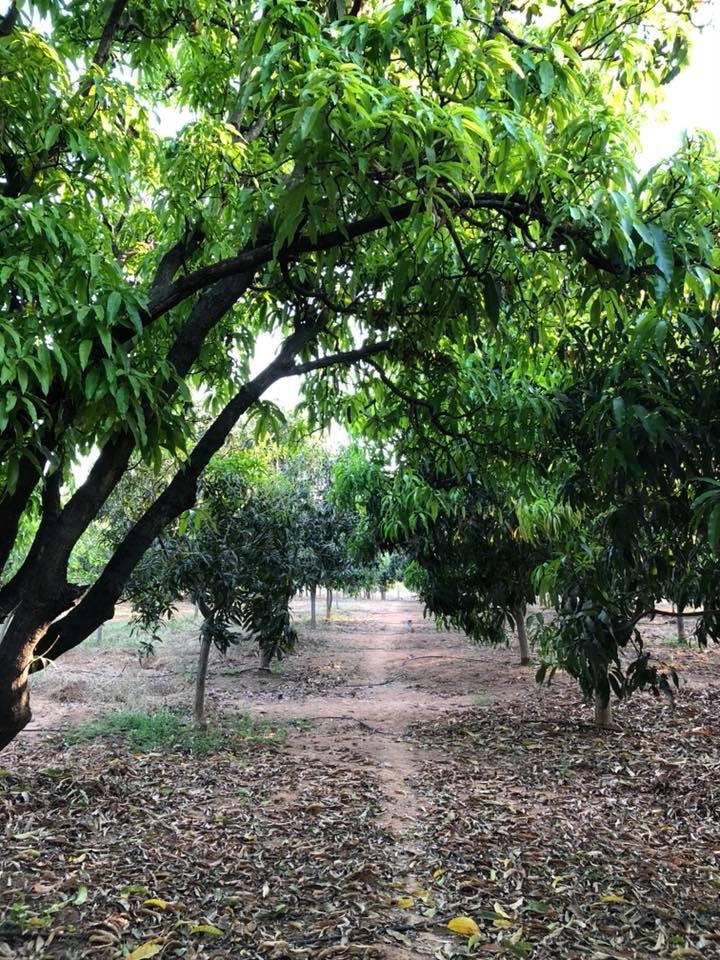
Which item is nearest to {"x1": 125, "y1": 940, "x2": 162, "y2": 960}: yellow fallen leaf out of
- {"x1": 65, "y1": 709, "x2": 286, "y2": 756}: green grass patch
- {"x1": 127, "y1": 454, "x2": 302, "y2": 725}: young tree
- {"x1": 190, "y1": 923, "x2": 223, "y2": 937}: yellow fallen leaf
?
{"x1": 190, "y1": 923, "x2": 223, "y2": 937}: yellow fallen leaf

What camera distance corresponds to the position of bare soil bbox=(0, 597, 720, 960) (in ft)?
10.9

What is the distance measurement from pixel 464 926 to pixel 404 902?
0.38 m

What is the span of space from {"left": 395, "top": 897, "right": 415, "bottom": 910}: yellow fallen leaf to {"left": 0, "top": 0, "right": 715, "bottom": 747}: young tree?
2036 mm

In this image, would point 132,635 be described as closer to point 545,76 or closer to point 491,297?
point 491,297

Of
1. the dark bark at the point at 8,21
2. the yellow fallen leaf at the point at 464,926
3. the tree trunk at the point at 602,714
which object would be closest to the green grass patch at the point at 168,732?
the tree trunk at the point at 602,714

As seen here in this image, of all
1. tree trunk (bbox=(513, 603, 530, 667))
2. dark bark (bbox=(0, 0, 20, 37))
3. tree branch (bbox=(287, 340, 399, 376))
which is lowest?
tree trunk (bbox=(513, 603, 530, 667))

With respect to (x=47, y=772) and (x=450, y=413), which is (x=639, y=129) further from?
(x=47, y=772)

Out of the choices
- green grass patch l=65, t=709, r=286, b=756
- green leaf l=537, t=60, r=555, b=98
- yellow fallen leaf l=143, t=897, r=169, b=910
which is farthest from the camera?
green grass patch l=65, t=709, r=286, b=756

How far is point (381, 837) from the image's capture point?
4574mm

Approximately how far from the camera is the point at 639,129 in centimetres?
401

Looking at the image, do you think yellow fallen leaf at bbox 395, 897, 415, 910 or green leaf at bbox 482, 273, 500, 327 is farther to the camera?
yellow fallen leaf at bbox 395, 897, 415, 910

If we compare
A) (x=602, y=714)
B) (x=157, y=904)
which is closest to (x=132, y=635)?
(x=602, y=714)

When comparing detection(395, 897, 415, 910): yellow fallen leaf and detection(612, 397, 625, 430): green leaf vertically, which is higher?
detection(612, 397, 625, 430): green leaf

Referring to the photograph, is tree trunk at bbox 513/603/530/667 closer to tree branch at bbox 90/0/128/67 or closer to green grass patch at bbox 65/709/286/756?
green grass patch at bbox 65/709/286/756
